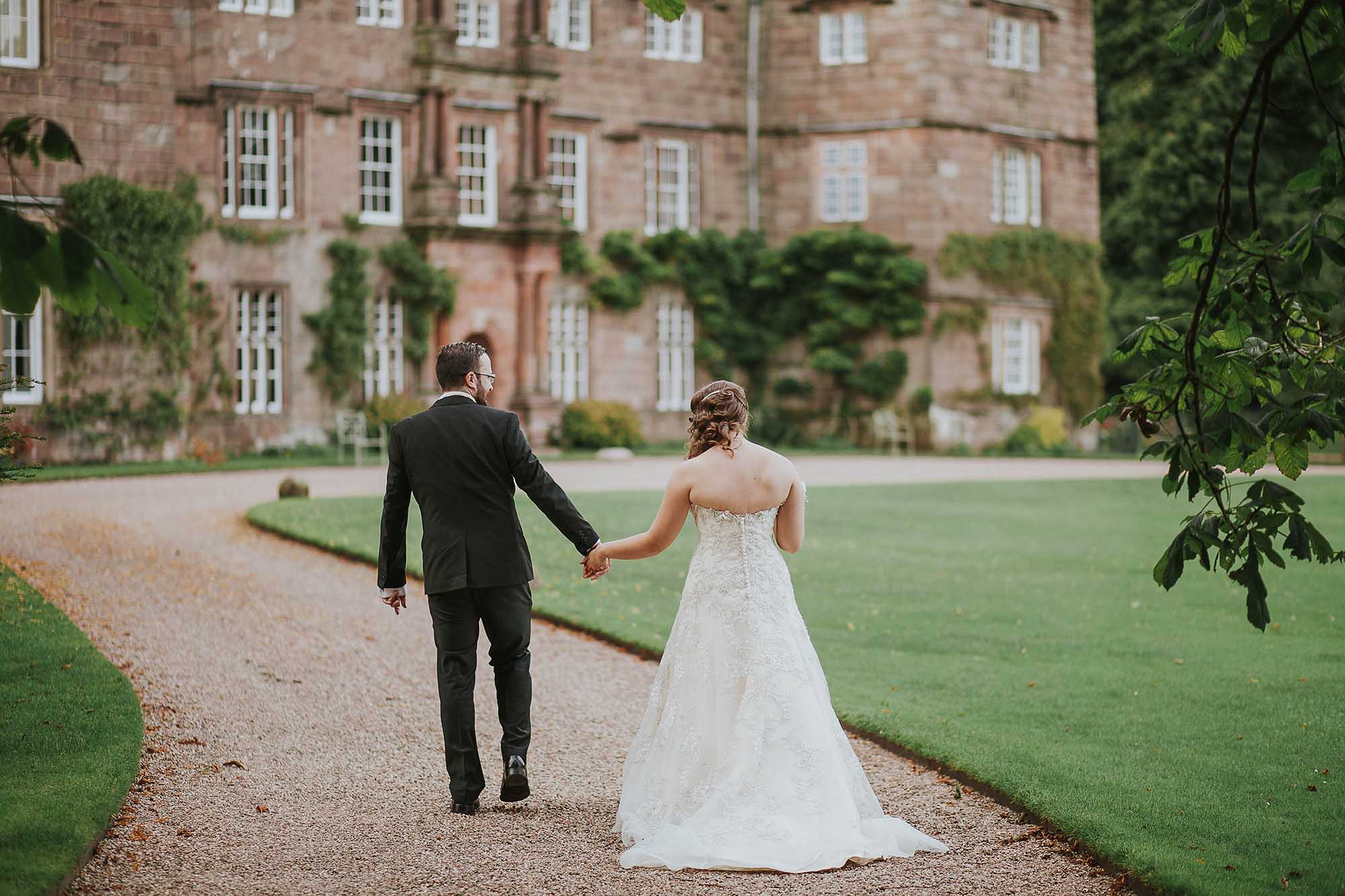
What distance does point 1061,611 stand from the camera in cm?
1127

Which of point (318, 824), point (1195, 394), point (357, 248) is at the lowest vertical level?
point (318, 824)

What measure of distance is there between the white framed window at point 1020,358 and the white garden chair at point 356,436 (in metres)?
13.1

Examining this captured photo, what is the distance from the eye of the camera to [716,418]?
5.80 meters

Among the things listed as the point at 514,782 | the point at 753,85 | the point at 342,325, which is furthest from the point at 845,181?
the point at 514,782

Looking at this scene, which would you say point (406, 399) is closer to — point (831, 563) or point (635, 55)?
point (635, 55)

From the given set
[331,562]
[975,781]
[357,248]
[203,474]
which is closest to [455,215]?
[357,248]

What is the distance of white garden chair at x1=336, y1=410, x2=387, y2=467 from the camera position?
25.6 m

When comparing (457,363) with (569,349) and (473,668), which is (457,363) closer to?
(473,668)

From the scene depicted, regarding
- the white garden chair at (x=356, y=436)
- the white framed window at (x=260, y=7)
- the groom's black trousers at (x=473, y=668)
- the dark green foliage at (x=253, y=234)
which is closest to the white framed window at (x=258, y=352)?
the dark green foliage at (x=253, y=234)

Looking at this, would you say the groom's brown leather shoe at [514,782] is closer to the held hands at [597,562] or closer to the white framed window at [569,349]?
the held hands at [597,562]

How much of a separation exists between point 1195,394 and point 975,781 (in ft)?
7.70

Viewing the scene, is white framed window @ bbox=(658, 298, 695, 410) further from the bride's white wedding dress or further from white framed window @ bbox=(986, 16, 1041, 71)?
the bride's white wedding dress

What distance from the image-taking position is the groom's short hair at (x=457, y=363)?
6250 mm

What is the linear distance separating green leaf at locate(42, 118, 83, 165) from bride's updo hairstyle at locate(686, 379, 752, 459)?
9.06ft
